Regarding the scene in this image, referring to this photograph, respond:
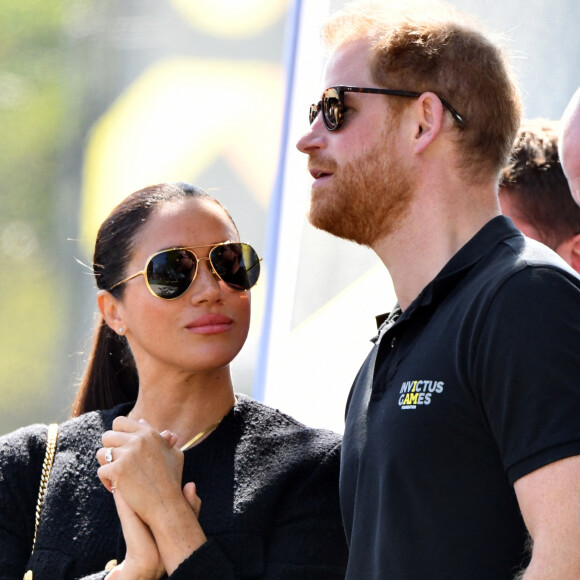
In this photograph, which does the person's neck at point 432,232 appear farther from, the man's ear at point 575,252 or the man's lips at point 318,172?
the man's ear at point 575,252

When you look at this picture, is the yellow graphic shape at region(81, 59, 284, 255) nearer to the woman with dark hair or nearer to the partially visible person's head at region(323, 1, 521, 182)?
the woman with dark hair

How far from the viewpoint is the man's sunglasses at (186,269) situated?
8.49 feet

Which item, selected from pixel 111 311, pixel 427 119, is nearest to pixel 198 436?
pixel 111 311

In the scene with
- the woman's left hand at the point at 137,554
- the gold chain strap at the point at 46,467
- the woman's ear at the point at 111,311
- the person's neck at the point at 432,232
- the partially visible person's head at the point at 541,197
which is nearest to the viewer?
the person's neck at the point at 432,232

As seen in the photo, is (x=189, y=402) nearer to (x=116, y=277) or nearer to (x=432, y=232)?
(x=116, y=277)

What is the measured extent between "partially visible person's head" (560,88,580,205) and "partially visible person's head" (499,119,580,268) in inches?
21.5

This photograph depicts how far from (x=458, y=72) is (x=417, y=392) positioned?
31.2 inches

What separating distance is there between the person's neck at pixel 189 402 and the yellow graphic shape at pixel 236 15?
7.65 ft

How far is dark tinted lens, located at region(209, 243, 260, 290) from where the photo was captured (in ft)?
8.59

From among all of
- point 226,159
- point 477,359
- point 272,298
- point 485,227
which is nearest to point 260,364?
point 272,298

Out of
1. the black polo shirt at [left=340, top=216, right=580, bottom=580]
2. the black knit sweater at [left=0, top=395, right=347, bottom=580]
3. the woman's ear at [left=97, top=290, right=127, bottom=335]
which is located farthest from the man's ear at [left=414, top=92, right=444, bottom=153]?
the woman's ear at [left=97, top=290, right=127, bottom=335]

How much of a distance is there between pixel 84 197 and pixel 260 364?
→ 1.36m

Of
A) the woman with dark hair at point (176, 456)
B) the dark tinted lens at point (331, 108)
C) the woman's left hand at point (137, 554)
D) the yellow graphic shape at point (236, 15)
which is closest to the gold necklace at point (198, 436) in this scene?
the woman with dark hair at point (176, 456)

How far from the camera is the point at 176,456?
236 cm
